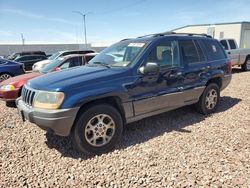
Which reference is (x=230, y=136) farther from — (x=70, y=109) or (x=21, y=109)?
(x=21, y=109)

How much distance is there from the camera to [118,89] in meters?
3.66

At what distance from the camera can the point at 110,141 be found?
3752 mm

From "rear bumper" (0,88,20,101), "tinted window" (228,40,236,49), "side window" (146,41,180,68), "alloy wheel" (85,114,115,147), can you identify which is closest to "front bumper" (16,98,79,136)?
"alloy wheel" (85,114,115,147)

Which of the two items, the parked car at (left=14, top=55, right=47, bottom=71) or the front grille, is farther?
the parked car at (left=14, top=55, right=47, bottom=71)

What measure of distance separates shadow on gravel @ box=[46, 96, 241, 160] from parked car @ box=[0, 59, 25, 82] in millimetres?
6307

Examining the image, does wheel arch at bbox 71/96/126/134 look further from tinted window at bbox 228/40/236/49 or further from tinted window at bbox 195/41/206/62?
tinted window at bbox 228/40/236/49

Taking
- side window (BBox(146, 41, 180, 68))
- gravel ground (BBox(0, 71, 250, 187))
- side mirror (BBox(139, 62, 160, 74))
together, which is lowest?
gravel ground (BBox(0, 71, 250, 187))

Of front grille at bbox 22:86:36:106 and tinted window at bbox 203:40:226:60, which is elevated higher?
tinted window at bbox 203:40:226:60

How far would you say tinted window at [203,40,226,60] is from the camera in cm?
533

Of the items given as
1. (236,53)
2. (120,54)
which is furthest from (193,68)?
(236,53)

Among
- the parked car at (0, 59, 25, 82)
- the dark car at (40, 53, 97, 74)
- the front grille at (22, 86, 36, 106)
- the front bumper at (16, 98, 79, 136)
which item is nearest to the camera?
the front bumper at (16, 98, 79, 136)

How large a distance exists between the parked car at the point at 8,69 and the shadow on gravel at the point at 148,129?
6307 mm

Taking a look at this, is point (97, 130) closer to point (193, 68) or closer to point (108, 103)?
point (108, 103)

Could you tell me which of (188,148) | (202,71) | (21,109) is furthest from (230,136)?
(21,109)
